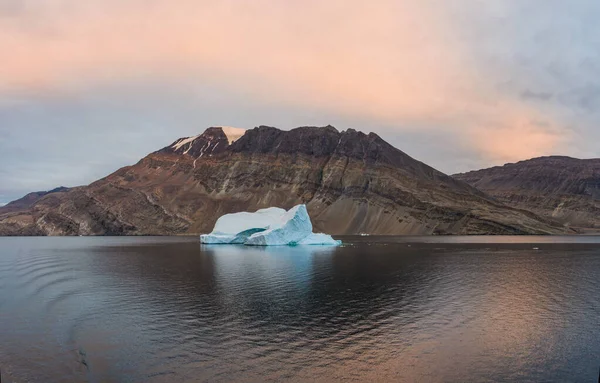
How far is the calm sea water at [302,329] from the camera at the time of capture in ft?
70.3

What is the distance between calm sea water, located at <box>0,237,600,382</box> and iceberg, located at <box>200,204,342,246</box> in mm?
62592

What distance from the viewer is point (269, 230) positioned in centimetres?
11712

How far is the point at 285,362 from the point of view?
22359 millimetres

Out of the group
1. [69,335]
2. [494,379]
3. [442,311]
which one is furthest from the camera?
[442,311]

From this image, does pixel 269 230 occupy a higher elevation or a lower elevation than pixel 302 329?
higher

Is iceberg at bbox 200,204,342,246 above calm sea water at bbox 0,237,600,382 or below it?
above

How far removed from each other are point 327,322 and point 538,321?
14725 mm

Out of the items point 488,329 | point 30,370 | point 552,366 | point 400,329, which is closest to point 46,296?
point 30,370

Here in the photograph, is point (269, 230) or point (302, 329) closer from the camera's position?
point (302, 329)

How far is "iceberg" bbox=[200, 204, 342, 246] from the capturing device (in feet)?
385

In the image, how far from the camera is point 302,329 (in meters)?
28.6

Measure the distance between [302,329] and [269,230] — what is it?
8890 centimetres

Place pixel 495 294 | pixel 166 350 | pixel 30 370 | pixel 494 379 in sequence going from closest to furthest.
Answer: pixel 494 379, pixel 30 370, pixel 166 350, pixel 495 294

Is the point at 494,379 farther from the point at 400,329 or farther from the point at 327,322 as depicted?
the point at 327,322
